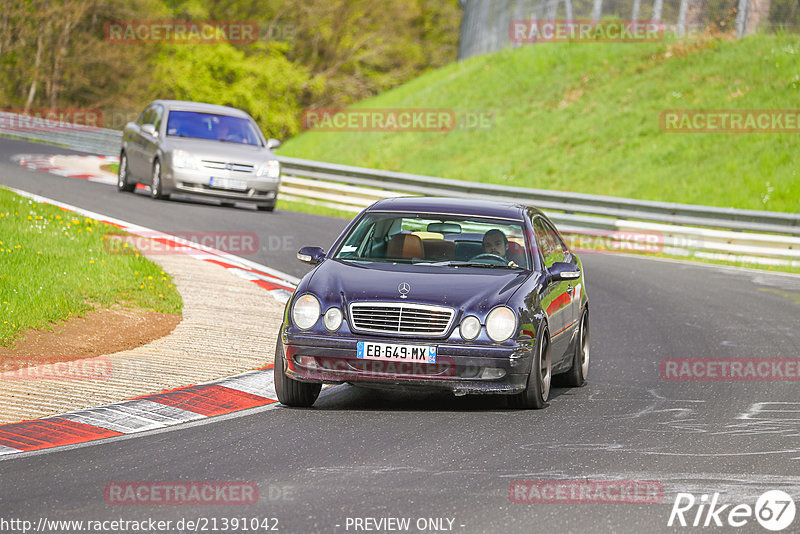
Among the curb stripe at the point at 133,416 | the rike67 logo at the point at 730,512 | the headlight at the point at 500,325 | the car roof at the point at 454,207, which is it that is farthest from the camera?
the car roof at the point at 454,207

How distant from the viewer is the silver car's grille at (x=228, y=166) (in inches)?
856

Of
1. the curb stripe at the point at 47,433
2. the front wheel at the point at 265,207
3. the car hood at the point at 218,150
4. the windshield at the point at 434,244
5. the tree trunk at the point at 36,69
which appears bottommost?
the curb stripe at the point at 47,433

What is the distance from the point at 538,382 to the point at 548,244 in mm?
1880

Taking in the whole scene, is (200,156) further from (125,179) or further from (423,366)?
(423,366)

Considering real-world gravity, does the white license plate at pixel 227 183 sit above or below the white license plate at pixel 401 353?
above

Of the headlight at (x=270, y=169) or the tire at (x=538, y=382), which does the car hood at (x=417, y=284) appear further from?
the headlight at (x=270, y=169)

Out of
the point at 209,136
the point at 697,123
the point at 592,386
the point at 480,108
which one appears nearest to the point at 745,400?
the point at 592,386

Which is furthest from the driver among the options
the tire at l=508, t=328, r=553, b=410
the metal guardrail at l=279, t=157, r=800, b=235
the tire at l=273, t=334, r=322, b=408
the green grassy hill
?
the green grassy hill

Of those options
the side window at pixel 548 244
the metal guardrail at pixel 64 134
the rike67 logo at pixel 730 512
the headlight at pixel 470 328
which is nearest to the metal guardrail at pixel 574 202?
the metal guardrail at pixel 64 134

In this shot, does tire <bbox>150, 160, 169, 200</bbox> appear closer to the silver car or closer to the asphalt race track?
the silver car

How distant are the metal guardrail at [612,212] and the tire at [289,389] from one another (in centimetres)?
1446

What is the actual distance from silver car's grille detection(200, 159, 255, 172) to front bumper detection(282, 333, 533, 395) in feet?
44.7

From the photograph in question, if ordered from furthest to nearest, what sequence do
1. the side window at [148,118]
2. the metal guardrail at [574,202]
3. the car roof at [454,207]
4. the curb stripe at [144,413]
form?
the side window at [148,118] < the metal guardrail at [574,202] < the car roof at [454,207] < the curb stripe at [144,413]

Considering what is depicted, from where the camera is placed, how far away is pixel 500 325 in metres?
8.54
